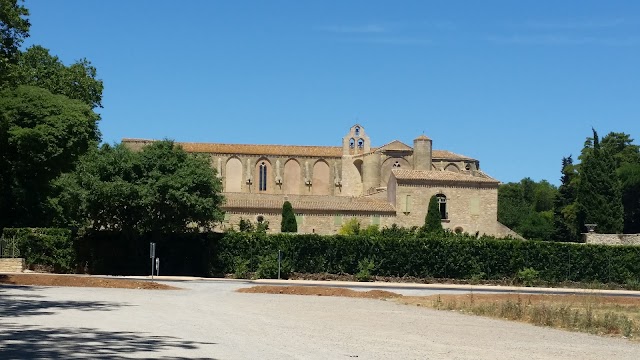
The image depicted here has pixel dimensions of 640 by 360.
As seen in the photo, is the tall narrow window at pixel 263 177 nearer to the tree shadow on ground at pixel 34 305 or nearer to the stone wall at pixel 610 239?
the stone wall at pixel 610 239

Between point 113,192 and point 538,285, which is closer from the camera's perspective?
point 113,192

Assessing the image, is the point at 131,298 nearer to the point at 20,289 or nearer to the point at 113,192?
the point at 20,289

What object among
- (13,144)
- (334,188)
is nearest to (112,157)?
(13,144)

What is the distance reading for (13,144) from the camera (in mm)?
41531

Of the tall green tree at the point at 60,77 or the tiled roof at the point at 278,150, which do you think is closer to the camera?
the tall green tree at the point at 60,77

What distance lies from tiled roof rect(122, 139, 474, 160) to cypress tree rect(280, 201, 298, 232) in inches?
1063

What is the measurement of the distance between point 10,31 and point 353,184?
6035 centimetres

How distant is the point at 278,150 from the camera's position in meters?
93.4

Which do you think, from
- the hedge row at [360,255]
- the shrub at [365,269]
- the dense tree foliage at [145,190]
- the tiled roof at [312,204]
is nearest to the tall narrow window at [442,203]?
the tiled roof at [312,204]

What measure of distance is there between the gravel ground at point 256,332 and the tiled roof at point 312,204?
130 feet

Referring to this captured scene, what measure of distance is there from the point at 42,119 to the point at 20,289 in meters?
15.5

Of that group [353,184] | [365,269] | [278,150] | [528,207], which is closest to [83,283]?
[365,269]

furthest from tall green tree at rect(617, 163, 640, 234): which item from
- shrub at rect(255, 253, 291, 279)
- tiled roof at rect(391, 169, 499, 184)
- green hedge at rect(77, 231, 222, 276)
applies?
green hedge at rect(77, 231, 222, 276)

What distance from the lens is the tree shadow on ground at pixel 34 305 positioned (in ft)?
66.2
